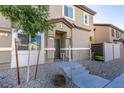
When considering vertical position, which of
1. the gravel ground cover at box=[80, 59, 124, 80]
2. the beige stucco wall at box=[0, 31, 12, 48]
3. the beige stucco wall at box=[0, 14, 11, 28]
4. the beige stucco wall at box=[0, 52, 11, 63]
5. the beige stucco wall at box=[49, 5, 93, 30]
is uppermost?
the beige stucco wall at box=[49, 5, 93, 30]

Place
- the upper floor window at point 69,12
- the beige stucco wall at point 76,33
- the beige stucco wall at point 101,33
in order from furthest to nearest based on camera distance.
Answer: the beige stucco wall at point 101,33 → the upper floor window at point 69,12 → the beige stucco wall at point 76,33

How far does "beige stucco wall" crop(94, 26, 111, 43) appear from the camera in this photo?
1012 inches

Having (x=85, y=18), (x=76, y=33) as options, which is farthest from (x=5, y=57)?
(x=85, y=18)

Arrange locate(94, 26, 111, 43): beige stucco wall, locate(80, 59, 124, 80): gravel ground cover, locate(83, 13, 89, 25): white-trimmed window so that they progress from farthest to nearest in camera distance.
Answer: locate(94, 26, 111, 43): beige stucco wall
locate(83, 13, 89, 25): white-trimmed window
locate(80, 59, 124, 80): gravel ground cover

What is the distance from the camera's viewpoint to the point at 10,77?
7414 millimetres

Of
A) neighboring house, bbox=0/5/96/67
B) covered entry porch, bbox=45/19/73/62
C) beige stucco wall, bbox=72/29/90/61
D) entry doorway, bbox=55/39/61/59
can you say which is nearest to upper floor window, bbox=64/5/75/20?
neighboring house, bbox=0/5/96/67

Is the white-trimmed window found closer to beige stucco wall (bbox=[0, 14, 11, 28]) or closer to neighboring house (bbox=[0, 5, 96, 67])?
neighboring house (bbox=[0, 5, 96, 67])

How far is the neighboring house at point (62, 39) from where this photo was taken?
10216 mm

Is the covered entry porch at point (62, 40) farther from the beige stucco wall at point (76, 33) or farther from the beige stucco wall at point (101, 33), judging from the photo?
the beige stucco wall at point (101, 33)

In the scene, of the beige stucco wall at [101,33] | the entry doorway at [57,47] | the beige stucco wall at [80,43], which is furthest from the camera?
the beige stucco wall at [101,33]

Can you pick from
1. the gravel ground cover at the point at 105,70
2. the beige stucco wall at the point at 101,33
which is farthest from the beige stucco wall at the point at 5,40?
the beige stucco wall at the point at 101,33

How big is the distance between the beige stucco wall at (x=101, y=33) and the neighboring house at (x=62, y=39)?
574 centimetres

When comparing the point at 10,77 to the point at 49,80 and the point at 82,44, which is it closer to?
the point at 49,80

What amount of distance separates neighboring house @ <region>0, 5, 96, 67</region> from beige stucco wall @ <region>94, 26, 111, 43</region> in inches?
226
